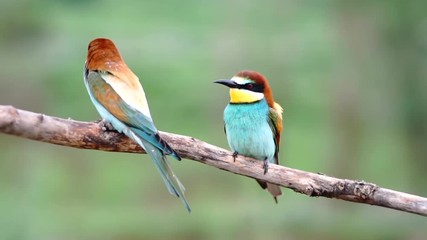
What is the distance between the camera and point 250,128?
13.2 feet

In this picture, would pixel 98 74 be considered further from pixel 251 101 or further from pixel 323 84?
pixel 323 84

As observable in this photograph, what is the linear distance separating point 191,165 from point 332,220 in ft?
5.46

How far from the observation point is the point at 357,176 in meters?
7.98

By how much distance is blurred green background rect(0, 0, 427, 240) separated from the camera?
7.86 m

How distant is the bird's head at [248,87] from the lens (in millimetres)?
3943

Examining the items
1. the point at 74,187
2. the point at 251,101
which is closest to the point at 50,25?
the point at 74,187

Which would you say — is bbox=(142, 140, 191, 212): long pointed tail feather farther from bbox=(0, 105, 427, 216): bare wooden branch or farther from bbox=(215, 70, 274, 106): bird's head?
bbox=(215, 70, 274, 106): bird's head

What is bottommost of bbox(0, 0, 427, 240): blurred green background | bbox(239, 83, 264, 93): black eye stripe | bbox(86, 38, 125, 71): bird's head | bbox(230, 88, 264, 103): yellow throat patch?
bbox(0, 0, 427, 240): blurred green background

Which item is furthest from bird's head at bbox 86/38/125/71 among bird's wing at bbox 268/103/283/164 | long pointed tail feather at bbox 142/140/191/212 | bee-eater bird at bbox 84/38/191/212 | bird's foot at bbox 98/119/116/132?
bird's wing at bbox 268/103/283/164

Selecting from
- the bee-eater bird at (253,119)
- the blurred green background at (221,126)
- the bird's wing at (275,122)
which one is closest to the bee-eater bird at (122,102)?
the bee-eater bird at (253,119)

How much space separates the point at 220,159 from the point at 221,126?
5.07 meters

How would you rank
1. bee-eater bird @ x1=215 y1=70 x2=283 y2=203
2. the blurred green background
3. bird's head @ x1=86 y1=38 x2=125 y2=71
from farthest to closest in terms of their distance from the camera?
the blurred green background
bee-eater bird @ x1=215 y1=70 x2=283 y2=203
bird's head @ x1=86 y1=38 x2=125 y2=71

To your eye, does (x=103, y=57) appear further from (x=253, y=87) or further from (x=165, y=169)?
(x=253, y=87)

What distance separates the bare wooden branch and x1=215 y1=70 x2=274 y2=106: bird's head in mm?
504
